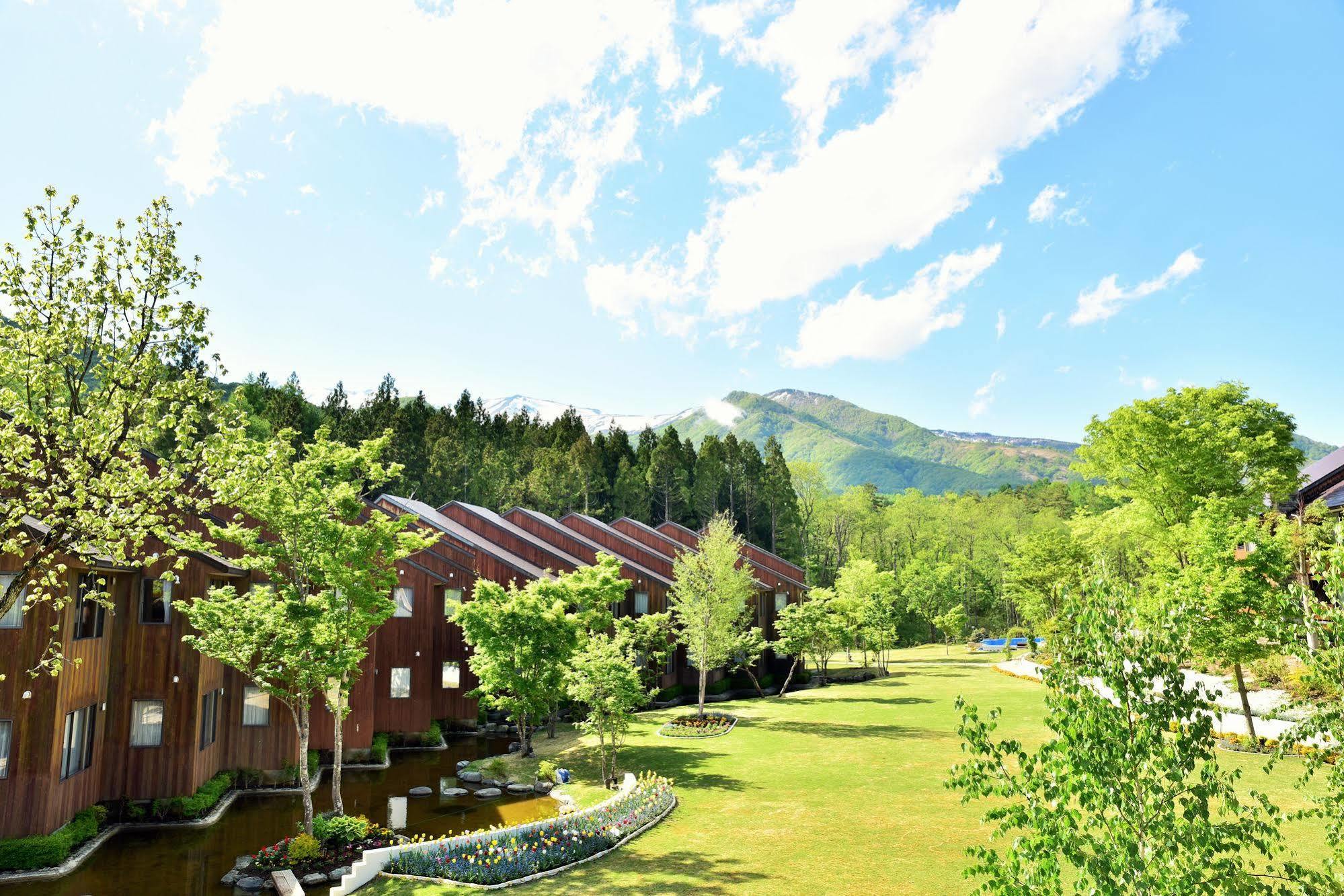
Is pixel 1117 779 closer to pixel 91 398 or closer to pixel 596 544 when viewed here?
pixel 91 398

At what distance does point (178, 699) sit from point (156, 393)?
15495mm

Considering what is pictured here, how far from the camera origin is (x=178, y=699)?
2189 centimetres

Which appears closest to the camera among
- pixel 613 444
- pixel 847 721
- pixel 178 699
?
pixel 178 699

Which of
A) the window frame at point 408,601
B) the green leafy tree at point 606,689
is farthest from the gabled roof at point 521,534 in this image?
the green leafy tree at point 606,689

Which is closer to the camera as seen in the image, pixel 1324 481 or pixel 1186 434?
pixel 1186 434

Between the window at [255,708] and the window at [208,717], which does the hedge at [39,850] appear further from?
the window at [255,708]

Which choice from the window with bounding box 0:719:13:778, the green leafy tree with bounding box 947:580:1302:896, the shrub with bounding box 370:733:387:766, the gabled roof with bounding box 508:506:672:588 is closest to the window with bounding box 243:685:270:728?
the shrub with bounding box 370:733:387:766

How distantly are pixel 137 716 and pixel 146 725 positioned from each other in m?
0.35

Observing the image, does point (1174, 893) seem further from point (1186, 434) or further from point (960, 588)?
point (960, 588)

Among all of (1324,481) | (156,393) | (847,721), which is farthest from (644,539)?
(156,393)

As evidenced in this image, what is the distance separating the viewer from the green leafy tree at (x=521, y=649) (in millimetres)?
26328

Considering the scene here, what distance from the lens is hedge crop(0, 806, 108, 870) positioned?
16797 mm

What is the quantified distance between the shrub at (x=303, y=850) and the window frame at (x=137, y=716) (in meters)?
6.88

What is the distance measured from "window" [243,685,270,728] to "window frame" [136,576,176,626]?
433 centimetres
